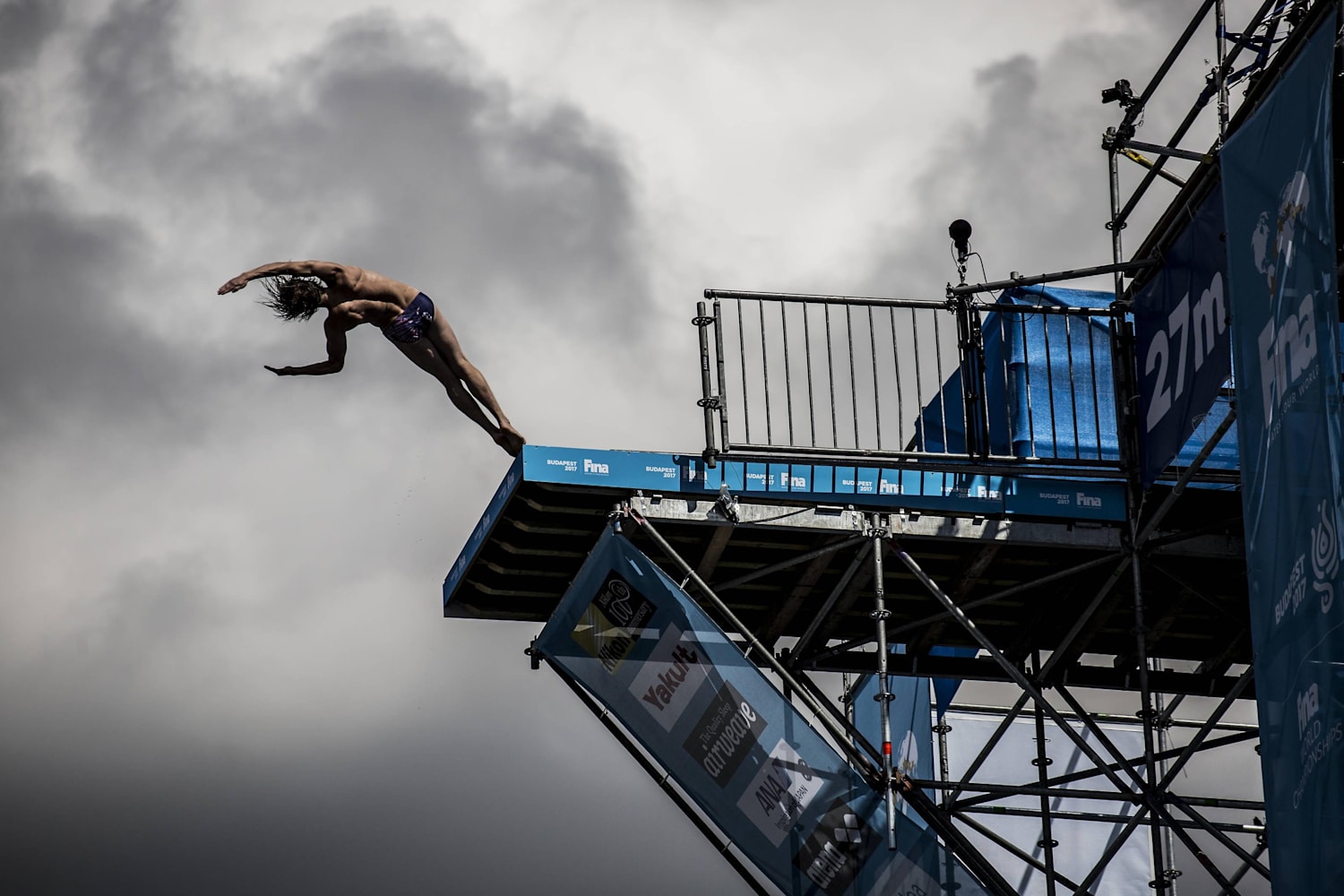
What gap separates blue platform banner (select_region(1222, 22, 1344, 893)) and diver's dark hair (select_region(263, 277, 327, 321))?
7009 millimetres

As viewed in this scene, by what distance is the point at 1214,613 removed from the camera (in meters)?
18.3

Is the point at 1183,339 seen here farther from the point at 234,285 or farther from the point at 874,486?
the point at 234,285

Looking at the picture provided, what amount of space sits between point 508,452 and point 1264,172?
649 centimetres

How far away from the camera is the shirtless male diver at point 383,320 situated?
16.3m

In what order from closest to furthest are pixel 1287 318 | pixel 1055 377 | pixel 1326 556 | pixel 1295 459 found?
pixel 1326 556, pixel 1295 459, pixel 1287 318, pixel 1055 377

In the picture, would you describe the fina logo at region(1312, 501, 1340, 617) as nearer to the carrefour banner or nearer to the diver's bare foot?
the carrefour banner

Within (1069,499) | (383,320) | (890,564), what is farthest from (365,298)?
(1069,499)

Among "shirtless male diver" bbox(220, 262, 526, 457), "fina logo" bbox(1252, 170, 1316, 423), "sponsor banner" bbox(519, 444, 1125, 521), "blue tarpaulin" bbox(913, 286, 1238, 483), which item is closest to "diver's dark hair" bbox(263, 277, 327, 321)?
"shirtless male diver" bbox(220, 262, 526, 457)

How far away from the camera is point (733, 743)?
1619 centimetres

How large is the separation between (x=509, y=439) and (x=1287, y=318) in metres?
6.55

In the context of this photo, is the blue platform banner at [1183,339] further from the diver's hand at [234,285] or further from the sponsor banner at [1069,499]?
the diver's hand at [234,285]

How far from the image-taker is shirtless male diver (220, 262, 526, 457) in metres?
16.3

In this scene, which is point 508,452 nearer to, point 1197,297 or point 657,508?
point 657,508

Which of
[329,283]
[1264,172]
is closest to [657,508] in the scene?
[329,283]
